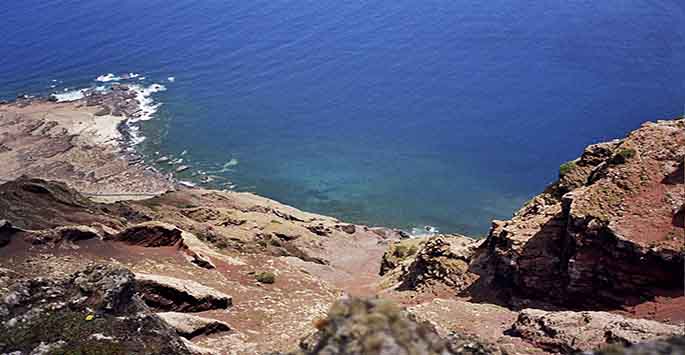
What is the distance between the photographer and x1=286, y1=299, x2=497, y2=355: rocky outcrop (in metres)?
9.19

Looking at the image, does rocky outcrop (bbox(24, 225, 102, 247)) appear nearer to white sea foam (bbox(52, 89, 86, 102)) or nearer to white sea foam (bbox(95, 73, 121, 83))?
white sea foam (bbox(52, 89, 86, 102))

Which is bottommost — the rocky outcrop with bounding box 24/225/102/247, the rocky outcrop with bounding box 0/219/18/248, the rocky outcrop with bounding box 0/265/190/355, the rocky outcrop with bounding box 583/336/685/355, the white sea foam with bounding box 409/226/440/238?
the white sea foam with bounding box 409/226/440/238

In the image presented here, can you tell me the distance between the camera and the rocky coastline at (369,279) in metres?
20.9

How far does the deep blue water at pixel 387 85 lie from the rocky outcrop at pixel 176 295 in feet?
175

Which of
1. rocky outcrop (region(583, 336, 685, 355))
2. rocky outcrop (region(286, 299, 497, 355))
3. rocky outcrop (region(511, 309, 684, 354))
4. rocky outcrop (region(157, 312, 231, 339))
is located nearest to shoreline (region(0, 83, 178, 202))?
rocky outcrop (region(157, 312, 231, 339))

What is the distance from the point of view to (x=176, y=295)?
34219 mm

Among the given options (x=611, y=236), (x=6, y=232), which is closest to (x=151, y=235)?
(x=6, y=232)

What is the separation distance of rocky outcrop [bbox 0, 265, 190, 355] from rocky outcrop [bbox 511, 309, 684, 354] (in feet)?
56.2

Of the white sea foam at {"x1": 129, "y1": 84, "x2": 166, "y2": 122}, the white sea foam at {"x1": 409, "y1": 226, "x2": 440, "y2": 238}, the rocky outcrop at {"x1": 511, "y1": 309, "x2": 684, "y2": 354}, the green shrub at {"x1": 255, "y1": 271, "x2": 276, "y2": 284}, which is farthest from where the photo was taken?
the white sea foam at {"x1": 129, "y1": 84, "x2": 166, "y2": 122}

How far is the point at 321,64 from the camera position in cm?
13100

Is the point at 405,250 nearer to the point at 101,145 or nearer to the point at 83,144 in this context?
the point at 101,145

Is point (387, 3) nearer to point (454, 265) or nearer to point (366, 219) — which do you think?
point (366, 219)

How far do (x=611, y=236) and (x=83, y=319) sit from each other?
26.4 metres

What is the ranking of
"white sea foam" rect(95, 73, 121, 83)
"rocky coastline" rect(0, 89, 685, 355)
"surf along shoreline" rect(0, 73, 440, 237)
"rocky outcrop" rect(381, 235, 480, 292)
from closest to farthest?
"rocky coastline" rect(0, 89, 685, 355) < "rocky outcrop" rect(381, 235, 480, 292) < "surf along shoreline" rect(0, 73, 440, 237) < "white sea foam" rect(95, 73, 121, 83)
